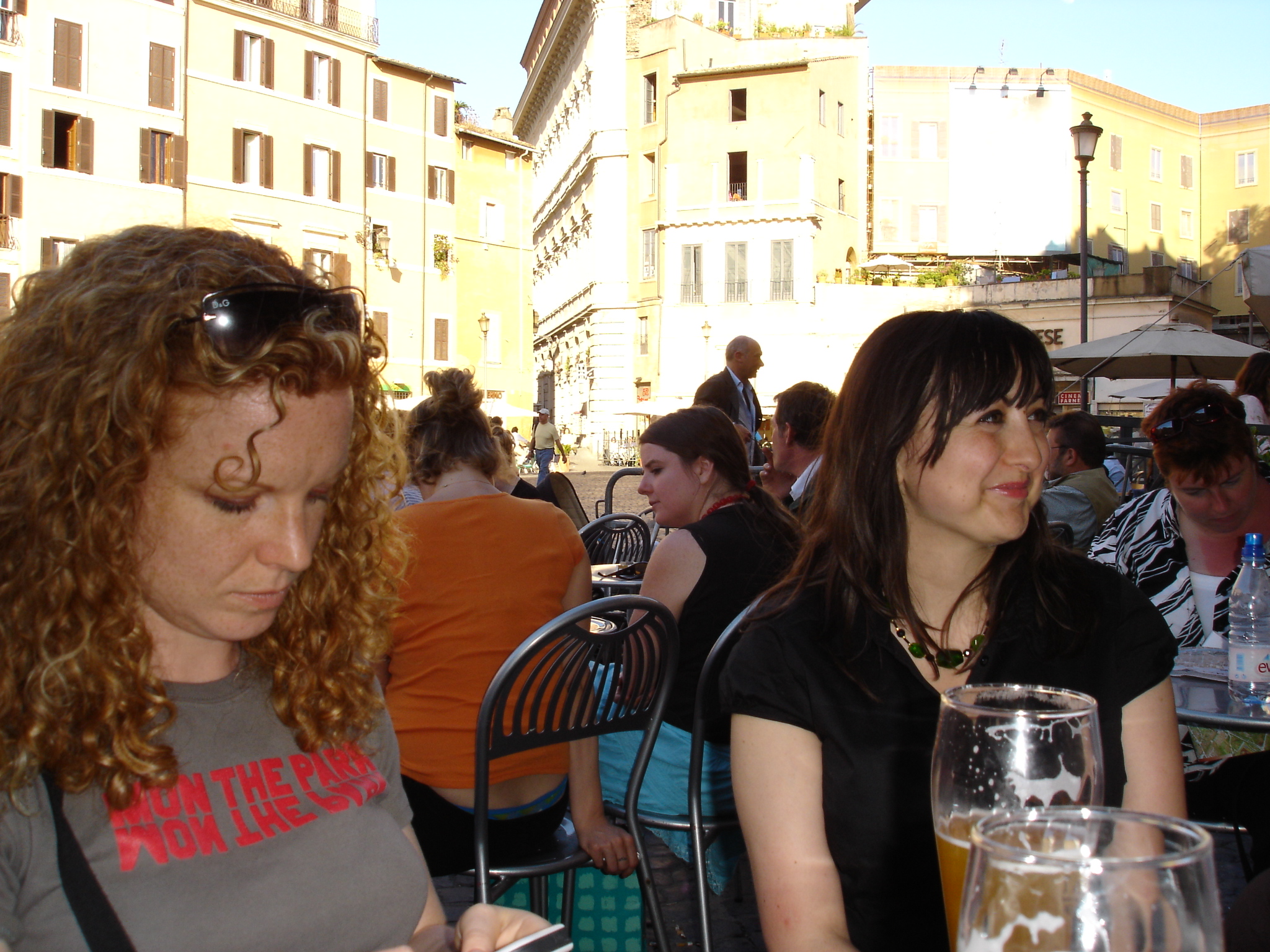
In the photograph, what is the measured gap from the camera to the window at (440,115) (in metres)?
35.6

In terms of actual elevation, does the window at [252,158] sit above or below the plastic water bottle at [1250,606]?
above

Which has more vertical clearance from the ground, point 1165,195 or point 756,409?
point 1165,195

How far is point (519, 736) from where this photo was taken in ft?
8.12

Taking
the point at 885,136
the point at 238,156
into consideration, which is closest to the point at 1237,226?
the point at 885,136

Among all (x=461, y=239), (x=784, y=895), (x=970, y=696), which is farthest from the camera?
(x=461, y=239)

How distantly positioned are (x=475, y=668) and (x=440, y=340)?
112 ft

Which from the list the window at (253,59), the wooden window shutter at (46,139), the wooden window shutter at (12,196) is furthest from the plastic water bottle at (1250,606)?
the window at (253,59)

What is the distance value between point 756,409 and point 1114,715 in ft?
21.2

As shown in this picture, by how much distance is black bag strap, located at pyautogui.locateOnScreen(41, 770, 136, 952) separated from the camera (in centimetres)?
117

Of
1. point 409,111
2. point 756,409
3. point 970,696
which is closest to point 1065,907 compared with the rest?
point 970,696

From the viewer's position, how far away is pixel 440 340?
117ft

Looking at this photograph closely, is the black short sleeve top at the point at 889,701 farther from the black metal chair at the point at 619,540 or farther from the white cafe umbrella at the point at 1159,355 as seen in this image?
the white cafe umbrella at the point at 1159,355

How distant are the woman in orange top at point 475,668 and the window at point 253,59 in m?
32.9

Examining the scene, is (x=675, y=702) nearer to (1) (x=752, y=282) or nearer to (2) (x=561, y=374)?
(1) (x=752, y=282)
